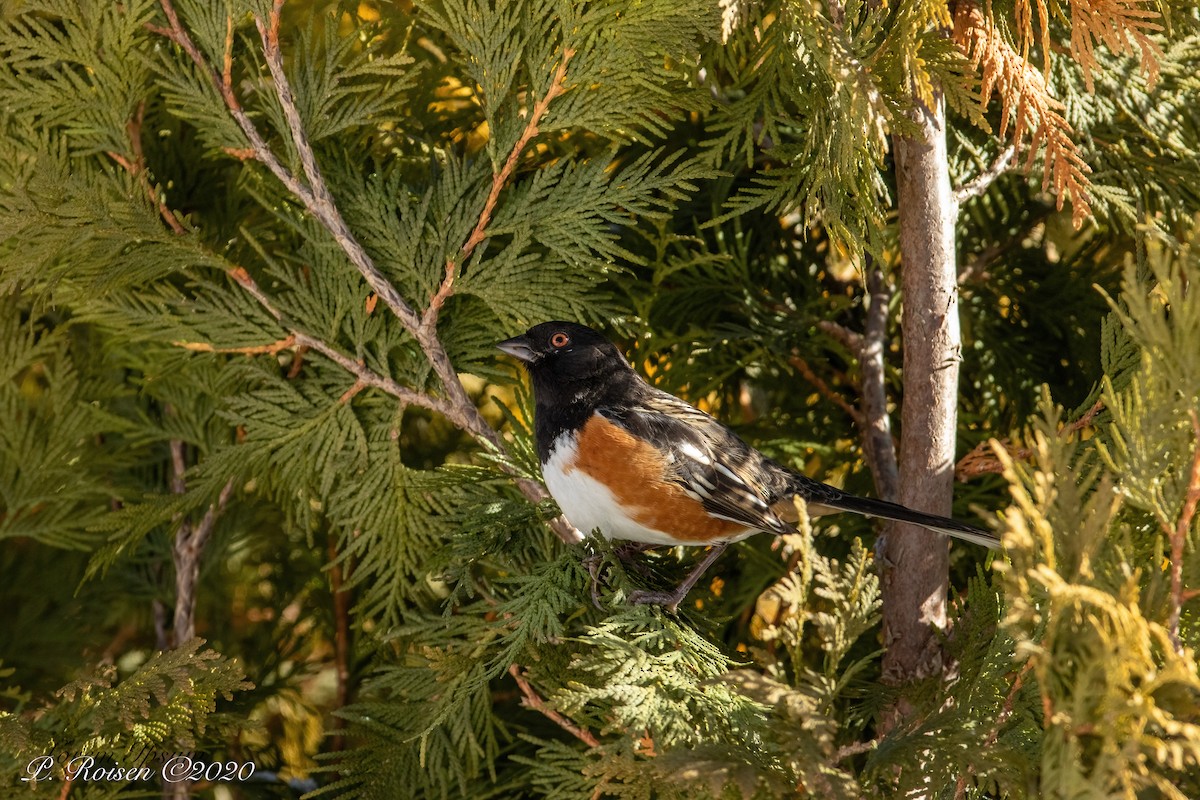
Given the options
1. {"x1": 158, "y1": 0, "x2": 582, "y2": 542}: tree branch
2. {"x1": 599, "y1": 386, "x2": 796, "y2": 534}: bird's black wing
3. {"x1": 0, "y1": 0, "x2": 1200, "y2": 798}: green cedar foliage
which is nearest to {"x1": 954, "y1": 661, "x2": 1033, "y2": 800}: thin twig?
{"x1": 0, "y1": 0, "x2": 1200, "y2": 798}: green cedar foliage

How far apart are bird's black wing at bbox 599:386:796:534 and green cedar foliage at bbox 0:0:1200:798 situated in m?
0.19

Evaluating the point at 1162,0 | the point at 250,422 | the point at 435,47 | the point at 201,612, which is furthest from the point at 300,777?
the point at 1162,0

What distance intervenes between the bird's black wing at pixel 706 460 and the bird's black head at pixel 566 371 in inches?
2.1

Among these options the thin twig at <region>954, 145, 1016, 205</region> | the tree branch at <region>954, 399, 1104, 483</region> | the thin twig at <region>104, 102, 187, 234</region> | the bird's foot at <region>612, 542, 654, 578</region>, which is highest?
the thin twig at <region>954, 145, 1016, 205</region>

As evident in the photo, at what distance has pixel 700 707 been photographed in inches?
61.7

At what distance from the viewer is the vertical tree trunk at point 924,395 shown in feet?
6.34

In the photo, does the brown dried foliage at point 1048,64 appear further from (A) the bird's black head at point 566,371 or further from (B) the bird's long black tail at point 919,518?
(A) the bird's black head at point 566,371

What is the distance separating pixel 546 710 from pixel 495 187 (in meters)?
0.98

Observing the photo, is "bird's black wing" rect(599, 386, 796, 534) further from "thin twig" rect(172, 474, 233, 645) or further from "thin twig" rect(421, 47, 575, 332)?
"thin twig" rect(172, 474, 233, 645)

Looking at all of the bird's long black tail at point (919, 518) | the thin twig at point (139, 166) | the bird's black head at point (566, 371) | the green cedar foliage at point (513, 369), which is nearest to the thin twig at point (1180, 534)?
the green cedar foliage at point (513, 369)

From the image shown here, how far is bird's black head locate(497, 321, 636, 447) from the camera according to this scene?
81.7 inches

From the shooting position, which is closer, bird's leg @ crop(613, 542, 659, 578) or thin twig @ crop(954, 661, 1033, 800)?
thin twig @ crop(954, 661, 1033, 800)

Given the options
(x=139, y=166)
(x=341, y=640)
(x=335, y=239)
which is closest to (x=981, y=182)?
(x=335, y=239)

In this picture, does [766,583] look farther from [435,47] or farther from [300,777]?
[435,47]
